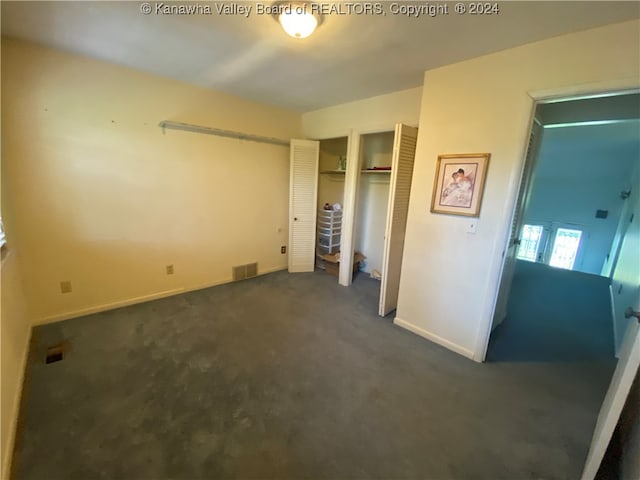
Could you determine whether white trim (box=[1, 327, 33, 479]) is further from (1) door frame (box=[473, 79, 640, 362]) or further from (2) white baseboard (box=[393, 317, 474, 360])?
(1) door frame (box=[473, 79, 640, 362])

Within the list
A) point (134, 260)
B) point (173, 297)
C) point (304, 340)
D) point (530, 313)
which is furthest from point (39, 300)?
point (530, 313)

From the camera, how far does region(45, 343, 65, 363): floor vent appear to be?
1981mm

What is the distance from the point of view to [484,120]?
2.04 m

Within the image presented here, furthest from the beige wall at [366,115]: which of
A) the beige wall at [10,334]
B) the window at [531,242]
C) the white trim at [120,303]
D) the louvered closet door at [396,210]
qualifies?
the window at [531,242]

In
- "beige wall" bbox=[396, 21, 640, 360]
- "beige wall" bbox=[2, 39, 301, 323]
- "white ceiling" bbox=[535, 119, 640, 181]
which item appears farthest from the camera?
"white ceiling" bbox=[535, 119, 640, 181]

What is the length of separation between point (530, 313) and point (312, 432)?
10.0 feet

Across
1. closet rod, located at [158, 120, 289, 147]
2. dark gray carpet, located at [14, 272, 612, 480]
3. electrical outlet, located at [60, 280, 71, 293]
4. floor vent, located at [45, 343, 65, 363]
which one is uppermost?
closet rod, located at [158, 120, 289, 147]

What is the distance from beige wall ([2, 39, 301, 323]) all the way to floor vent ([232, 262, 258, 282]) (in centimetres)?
10

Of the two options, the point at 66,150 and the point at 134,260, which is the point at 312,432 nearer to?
the point at 134,260

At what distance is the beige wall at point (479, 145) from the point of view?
5.30 ft

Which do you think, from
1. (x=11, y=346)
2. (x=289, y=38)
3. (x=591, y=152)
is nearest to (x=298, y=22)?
(x=289, y=38)

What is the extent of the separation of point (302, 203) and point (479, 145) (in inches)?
97.1

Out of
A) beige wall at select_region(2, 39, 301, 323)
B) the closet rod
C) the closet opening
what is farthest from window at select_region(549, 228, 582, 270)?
beige wall at select_region(2, 39, 301, 323)

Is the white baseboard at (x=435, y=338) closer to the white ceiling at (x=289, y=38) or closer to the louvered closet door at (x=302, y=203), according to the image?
the louvered closet door at (x=302, y=203)
